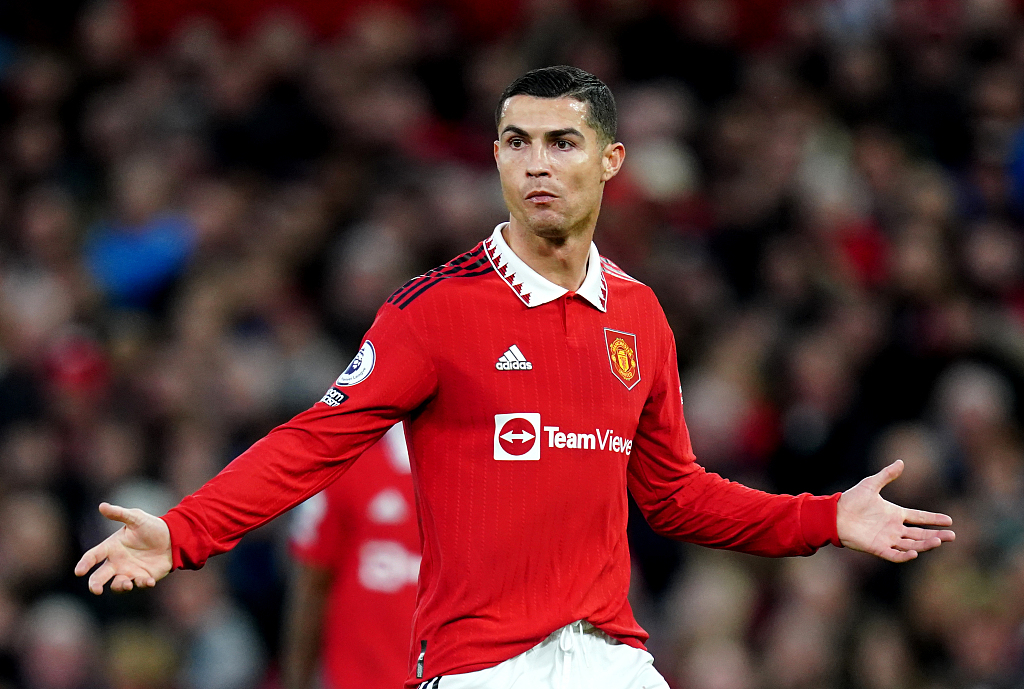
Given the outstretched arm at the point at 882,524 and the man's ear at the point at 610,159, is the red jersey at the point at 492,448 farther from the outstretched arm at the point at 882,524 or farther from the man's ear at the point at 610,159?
the outstretched arm at the point at 882,524

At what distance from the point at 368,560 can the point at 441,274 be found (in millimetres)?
2174

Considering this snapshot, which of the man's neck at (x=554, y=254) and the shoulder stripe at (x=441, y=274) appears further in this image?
the man's neck at (x=554, y=254)

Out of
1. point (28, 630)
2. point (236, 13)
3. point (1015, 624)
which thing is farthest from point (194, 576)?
point (236, 13)

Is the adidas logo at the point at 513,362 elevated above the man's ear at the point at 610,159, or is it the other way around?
the man's ear at the point at 610,159

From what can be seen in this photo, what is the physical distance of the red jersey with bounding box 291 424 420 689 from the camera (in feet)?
18.5

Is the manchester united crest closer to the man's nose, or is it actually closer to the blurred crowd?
the man's nose

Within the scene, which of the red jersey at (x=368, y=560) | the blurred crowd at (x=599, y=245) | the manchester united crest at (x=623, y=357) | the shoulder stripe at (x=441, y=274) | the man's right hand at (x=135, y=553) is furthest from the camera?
the blurred crowd at (x=599, y=245)

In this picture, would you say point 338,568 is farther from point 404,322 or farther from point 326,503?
point 404,322

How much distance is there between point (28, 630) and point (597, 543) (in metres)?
4.80

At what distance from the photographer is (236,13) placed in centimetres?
1154

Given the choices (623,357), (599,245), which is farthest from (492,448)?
(599,245)

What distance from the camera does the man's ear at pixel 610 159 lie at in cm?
402

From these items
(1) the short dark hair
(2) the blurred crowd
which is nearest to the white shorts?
(1) the short dark hair

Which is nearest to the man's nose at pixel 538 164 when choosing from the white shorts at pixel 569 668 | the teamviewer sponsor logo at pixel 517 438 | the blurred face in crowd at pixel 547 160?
the blurred face in crowd at pixel 547 160
